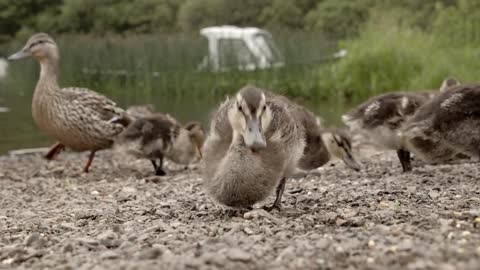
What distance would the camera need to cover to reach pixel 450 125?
5895 mm

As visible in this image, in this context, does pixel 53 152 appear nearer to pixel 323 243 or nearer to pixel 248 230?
pixel 248 230

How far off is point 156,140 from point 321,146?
1750 millimetres

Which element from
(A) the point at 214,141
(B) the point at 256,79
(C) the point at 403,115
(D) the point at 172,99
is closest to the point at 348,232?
(A) the point at 214,141

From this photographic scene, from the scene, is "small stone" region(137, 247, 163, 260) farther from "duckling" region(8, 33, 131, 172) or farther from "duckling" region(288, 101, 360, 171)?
"duckling" region(8, 33, 131, 172)

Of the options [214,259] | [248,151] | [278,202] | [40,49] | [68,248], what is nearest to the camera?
[214,259]

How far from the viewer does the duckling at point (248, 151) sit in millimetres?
4316

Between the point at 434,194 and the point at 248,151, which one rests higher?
the point at 248,151

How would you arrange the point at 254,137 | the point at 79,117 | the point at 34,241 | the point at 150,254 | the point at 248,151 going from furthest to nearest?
the point at 79,117 → the point at 248,151 → the point at 254,137 → the point at 34,241 → the point at 150,254

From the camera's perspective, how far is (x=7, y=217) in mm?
5535

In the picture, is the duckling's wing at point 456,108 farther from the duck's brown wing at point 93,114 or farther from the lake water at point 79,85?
the lake water at point 79,85

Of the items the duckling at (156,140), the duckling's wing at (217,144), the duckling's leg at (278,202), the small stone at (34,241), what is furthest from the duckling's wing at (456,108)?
the small stone at (34,241)

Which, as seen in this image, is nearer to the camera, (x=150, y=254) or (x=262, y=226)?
(x=150, y=254)

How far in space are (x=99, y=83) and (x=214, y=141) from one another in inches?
438

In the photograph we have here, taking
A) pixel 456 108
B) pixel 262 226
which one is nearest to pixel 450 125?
pixel 456 108
